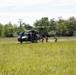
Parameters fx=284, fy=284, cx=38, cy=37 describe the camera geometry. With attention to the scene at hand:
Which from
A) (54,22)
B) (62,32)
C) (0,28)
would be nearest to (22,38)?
(0,28)

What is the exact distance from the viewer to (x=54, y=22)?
4788 inches

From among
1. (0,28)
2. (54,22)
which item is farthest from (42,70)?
(54,22)

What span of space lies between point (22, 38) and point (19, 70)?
28.3m

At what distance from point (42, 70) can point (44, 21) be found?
4426 inches

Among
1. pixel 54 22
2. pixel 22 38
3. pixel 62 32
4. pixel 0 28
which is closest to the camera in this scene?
pixel 22 38

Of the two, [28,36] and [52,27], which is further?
[52,27]

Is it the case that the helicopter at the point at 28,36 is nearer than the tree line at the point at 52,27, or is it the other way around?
the helicopter at the point at 28,36

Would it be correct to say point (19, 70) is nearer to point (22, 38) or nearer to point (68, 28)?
point (22, 38)

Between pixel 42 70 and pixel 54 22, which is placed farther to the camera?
pixel 54 22

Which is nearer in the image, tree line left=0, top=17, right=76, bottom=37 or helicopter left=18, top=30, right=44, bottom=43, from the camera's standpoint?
helicopter left=18, top=30, right=44, bottom=43

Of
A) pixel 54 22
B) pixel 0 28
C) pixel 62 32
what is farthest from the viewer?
pixel 54 22

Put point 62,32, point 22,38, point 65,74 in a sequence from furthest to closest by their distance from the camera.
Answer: point 62,32 < point 22,38 < point 65,74

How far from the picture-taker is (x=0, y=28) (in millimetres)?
97562

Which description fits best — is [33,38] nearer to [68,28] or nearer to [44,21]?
[68,28]
